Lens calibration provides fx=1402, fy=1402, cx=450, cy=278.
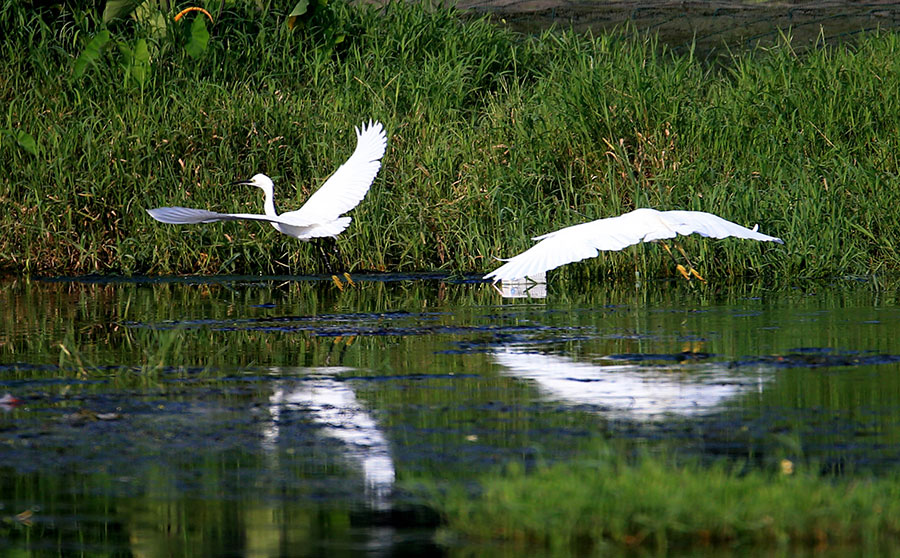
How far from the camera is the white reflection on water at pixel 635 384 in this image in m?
5.71

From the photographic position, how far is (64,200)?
468 inches

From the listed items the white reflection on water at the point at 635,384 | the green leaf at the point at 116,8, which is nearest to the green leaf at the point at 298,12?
the green leaf at the point at 116,8

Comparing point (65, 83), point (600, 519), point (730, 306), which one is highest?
point (65, 83)

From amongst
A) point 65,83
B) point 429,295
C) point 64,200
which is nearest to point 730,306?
point 429,295

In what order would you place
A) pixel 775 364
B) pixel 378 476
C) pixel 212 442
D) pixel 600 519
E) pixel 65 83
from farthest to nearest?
1. pixel 65 83
2. pixel 775 364
3. pixel 212 442
4. pixel 378 476
5. pixel 600 519

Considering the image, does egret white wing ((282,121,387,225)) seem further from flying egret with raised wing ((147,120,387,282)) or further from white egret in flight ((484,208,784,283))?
white egret in flight ((484,208,784,283))

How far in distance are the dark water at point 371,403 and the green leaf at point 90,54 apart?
3993 mm

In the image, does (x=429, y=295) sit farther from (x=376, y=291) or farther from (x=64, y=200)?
(x=64, y=200)

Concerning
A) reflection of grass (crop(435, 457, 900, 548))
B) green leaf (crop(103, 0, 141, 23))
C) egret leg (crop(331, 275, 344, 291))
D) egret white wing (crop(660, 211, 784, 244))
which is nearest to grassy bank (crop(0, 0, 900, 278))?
green leaf (crop(103, 0, 141, 23))

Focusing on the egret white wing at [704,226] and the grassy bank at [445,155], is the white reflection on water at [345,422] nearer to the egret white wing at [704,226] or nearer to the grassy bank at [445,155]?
the egret white wing at [704,226]

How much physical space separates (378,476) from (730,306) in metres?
4.97

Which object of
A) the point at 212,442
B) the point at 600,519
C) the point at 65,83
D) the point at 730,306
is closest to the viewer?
the point at 600,519

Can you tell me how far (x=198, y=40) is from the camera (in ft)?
44.8

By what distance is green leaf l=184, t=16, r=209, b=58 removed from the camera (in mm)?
13594
